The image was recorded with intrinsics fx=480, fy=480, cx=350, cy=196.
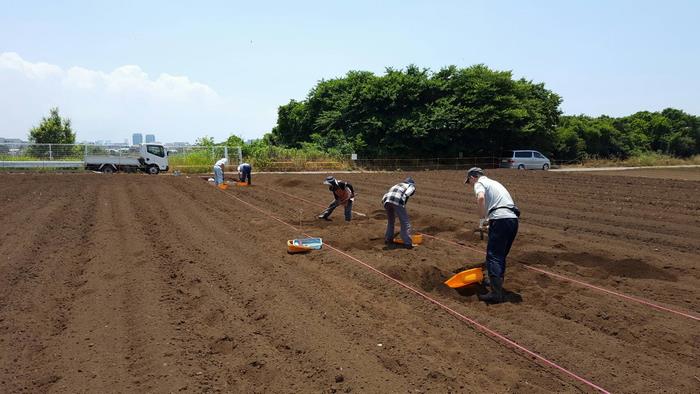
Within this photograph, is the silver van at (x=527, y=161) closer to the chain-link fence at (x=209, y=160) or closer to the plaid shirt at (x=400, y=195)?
the chain-link fence at (x=209, y=160)

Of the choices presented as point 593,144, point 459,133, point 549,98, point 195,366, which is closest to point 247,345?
point 195,366

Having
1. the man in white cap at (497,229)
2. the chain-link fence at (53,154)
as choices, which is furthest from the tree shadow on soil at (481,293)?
the chain-link fence at (53,154)

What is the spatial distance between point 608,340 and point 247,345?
3.48 metres

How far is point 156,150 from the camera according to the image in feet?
94.7

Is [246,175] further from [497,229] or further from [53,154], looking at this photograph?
[497,229]

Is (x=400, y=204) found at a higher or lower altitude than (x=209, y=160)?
lower

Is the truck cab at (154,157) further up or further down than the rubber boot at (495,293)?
further up

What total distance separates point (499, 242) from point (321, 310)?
89.0 inches

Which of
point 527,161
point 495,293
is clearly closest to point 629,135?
point 527,161

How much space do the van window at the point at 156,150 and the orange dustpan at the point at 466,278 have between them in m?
26.2

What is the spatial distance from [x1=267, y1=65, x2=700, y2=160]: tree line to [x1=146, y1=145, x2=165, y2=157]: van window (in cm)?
1065

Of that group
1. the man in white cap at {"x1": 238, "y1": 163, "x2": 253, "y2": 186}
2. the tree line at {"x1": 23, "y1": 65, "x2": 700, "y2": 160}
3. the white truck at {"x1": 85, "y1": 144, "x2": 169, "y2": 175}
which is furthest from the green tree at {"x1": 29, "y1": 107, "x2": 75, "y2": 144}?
the man in white cap at {"x1": 238, "y1": 163, "x2": 253, "y2": 186}

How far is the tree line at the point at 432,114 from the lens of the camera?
111 feet

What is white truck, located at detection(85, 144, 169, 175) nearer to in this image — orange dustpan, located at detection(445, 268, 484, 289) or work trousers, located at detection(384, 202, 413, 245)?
work trousers, located at detection(384, 202, 413, 245)
